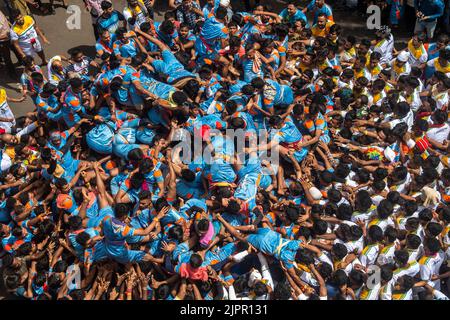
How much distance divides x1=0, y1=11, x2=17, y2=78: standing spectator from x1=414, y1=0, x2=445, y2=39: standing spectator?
7.73m

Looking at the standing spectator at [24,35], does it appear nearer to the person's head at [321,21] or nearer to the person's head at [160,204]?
the person's head at [160,204]

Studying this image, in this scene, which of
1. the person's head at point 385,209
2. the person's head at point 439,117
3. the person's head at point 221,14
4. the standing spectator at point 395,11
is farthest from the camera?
the standing spectator at point 395,11

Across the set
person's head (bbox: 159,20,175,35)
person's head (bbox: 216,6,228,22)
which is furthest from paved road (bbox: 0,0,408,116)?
person's head (bbox: 216,6,228,22)

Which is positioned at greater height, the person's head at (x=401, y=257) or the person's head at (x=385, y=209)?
the person's head at (x=385, y=209)

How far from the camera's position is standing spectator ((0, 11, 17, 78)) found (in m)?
8.80

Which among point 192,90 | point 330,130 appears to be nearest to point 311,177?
point 330,130

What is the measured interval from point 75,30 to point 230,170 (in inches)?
241

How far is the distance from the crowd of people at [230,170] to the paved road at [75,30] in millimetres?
1351

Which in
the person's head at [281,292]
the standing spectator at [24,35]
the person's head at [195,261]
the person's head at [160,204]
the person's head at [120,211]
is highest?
the standing spectator at [24,35]

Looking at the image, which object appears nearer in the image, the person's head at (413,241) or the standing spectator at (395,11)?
the person's head at (413,241)

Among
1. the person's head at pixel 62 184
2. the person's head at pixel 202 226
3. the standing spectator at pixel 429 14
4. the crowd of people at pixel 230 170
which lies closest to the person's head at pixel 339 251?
the crowd of people at pixel 230 170

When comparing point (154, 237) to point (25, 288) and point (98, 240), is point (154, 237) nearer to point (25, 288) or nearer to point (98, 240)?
point (98, 240)

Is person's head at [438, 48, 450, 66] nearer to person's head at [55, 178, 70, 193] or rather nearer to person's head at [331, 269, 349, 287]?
person's head at [331, 269, 349, 287]

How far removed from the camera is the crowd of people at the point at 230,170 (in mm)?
5477
